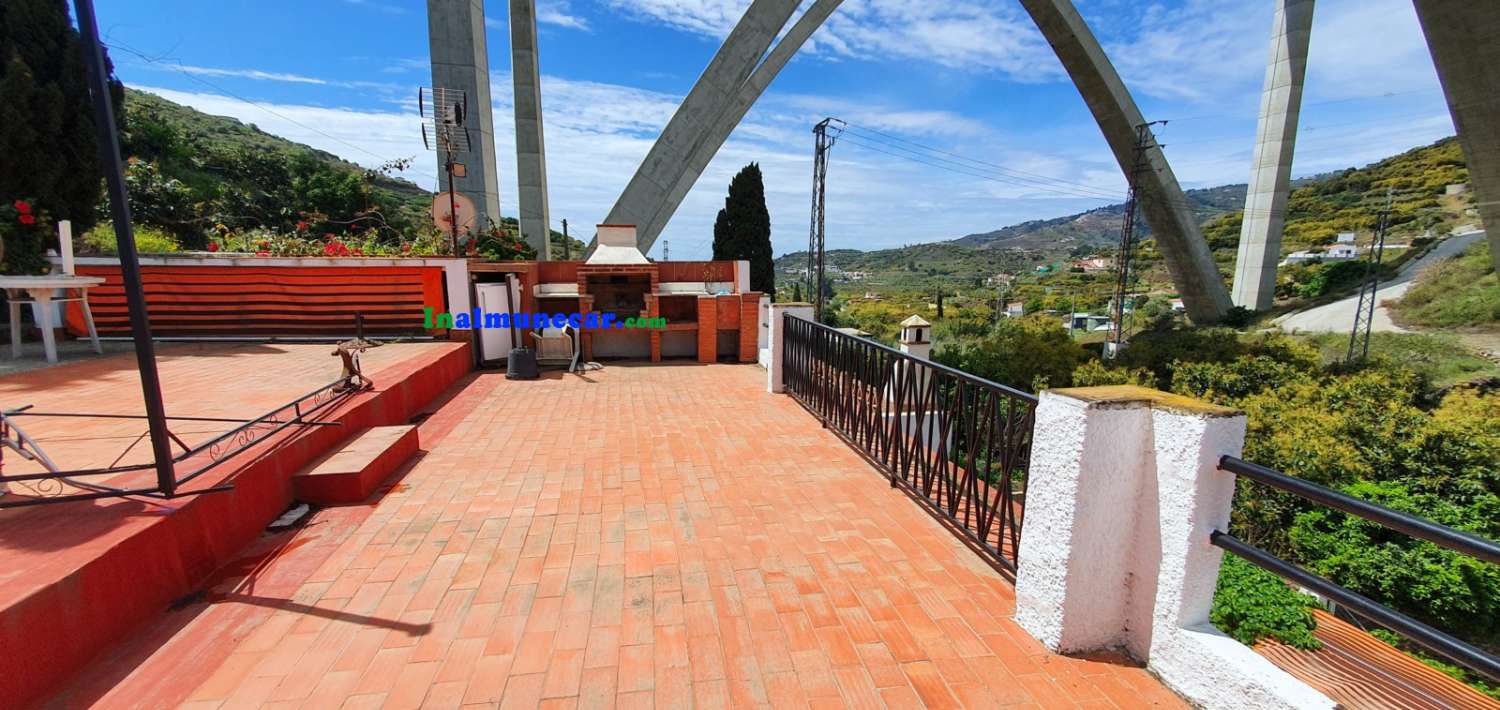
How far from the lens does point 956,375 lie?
282 cm

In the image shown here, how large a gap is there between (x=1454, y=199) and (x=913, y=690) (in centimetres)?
7035

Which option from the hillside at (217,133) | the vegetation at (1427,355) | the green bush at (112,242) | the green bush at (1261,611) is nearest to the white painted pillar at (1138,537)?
the green bush at (1261,611)

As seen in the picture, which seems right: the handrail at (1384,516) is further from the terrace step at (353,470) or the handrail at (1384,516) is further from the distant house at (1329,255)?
the distant house at (1329,255)

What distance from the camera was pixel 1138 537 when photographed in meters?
1.88

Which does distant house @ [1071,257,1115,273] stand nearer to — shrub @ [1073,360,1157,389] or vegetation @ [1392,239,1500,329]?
vegetation @ [1392,239,1500,329]

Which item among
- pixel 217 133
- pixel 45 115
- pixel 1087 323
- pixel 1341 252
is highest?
pixel 217 133

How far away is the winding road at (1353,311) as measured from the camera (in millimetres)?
22953

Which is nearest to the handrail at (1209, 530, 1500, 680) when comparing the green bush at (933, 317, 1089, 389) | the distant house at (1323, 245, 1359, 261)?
the green bush at (933, 317, 1089, 389)

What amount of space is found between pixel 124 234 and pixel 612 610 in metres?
2.35

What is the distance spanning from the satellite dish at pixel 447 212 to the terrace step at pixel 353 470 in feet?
18.8

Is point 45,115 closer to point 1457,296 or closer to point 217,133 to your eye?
point 1457,296

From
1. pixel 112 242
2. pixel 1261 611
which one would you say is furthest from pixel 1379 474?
pixel 112 242

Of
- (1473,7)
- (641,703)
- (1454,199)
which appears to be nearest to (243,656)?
(641,703)

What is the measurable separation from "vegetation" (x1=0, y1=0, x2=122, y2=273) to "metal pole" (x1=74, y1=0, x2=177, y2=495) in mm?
7840
